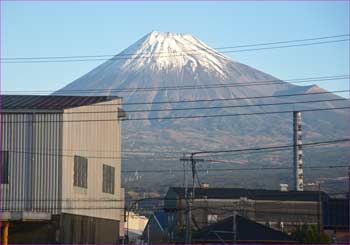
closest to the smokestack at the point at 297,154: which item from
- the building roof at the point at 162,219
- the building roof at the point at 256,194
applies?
the building roof at the point at 256,194

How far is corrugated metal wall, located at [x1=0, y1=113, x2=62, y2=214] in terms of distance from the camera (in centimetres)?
4053

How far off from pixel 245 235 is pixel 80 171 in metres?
23.8

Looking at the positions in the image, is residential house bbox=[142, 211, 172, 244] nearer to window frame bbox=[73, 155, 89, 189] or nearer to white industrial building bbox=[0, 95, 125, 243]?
window frame bbox=[73, 155, 89, 189]

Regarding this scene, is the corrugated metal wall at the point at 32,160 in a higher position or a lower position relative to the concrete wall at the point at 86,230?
higher

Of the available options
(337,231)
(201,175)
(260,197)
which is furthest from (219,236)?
(201,175)

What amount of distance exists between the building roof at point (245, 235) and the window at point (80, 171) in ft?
62.9

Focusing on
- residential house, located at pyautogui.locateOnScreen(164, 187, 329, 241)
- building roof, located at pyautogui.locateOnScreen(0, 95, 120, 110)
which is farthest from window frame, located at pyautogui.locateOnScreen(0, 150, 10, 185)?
residential house, located at pyautogui.locateOnScreen(164, 187, 329, 241)

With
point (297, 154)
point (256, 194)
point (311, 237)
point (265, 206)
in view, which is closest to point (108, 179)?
point (311, 237)

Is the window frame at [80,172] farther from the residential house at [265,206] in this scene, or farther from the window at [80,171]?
the residential house at [265,206]

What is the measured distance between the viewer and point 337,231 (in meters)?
75.6

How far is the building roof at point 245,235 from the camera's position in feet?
203

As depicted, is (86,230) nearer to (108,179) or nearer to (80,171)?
(80,171)

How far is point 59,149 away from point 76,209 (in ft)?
10.4

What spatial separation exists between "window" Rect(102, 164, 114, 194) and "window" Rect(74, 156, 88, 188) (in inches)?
108
